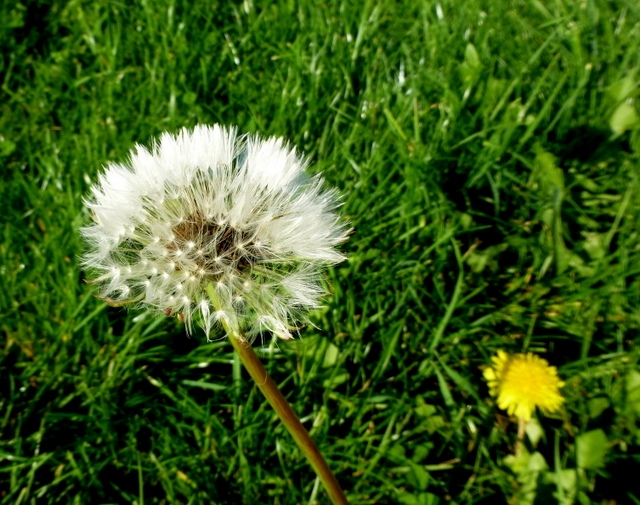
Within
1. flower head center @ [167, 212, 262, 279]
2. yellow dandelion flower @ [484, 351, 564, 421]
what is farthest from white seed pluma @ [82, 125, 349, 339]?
yellow dandelion flower @ [484, 351, 564, 421]

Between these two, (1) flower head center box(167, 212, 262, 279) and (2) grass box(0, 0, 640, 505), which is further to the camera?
(2) grass box(0, 0, 640, 505)

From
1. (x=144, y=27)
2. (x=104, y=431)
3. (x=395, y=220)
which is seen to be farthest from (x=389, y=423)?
(x=144, y=27)

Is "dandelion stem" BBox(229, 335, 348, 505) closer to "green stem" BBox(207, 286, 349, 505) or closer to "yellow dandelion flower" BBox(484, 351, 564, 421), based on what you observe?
"green stem" BBox(207, 286, 349, 505)

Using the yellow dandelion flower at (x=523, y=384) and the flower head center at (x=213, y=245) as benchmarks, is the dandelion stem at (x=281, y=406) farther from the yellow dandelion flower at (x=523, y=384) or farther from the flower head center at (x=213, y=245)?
the yellow dandelion flower at (x=523, y=384)

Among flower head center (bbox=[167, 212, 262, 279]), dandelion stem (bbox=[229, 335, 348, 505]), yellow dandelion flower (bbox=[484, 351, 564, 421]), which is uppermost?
flower head center (bbox=[167, 212, 262, 279])

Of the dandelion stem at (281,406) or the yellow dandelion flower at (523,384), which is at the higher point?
the dandelion stem at (281,406)

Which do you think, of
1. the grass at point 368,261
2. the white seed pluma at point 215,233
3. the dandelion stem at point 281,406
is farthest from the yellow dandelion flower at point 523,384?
the white seed pluma at point 215,233

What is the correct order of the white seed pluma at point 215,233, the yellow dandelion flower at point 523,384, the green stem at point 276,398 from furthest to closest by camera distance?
the yellow dandelion flower at point 523,384 < the white seed pluma at point 215,233 < the green stem at point 276,398
